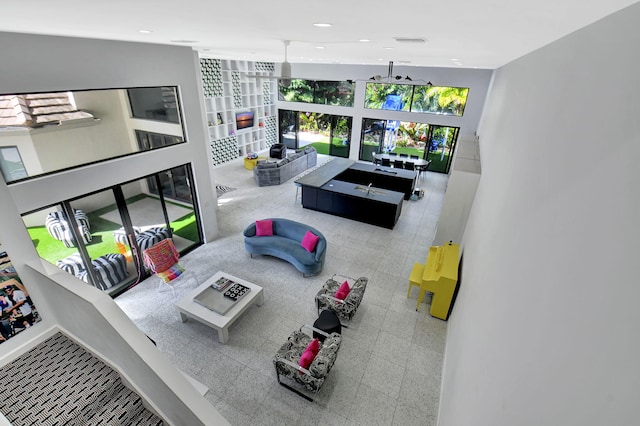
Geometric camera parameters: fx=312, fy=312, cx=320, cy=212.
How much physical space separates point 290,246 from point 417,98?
28.8ft

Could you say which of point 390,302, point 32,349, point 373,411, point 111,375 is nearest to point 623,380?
point 373,411

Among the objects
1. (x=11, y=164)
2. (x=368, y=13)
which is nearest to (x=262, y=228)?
(x=11, y=164)

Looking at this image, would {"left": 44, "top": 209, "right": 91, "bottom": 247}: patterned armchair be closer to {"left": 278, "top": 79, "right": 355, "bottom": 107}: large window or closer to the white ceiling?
the white ceiling

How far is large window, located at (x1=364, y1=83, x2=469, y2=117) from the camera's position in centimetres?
1173

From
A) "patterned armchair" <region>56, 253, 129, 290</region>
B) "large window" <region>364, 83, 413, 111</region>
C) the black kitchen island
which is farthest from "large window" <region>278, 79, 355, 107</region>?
"patterned armchair" <region>56, 253, 129, 290</region>

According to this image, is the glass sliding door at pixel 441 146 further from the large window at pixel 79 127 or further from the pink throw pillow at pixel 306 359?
the pink throw pillow at pixel 306 359

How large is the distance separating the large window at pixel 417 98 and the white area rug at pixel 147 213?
9.12 metres

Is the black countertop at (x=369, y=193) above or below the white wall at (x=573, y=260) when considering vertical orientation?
below

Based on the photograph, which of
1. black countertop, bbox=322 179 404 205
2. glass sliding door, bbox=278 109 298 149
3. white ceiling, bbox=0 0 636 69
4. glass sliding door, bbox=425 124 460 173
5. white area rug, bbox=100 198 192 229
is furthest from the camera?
glass sliding door, bbox=278 109 298 149

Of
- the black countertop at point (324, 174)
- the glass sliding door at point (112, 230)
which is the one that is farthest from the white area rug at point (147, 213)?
the black countertop at point (324, 174)

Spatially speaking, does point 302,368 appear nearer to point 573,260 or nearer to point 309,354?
point 309,354

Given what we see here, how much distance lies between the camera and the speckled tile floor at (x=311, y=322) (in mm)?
4191

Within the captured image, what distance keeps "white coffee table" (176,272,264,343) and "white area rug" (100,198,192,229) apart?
2.18m

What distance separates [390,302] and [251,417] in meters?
3.12
